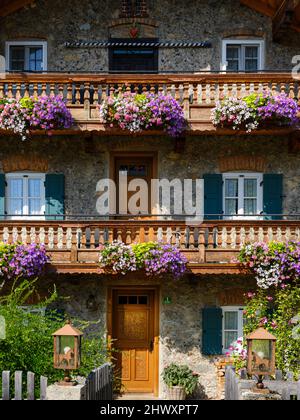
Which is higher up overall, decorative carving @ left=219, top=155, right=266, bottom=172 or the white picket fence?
decorative carving @ left=219, top=155, right=266, bottom=172

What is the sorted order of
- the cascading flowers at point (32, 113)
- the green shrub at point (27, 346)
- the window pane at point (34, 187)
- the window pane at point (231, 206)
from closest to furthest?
the green shrub at point (27, 346)
the cascading flowers at point (32, 113)
the window pane at point (231, 206)
the window pane at point (34, 187)

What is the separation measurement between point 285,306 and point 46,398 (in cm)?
693

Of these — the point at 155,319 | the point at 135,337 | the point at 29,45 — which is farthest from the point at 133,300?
the point at 29,45

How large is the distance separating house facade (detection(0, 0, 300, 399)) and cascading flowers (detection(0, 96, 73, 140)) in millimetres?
424

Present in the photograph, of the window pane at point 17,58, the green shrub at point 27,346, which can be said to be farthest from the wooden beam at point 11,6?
the green shrub at point 27,346

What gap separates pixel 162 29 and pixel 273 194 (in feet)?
16.4

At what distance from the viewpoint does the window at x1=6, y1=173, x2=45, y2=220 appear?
661 inches

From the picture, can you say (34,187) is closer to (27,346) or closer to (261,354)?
(27,346)

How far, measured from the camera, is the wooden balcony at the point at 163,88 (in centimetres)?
1562

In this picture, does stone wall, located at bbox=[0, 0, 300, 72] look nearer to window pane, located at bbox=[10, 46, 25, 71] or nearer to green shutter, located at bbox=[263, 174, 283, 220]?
window pane, located at bbox=[10, 46, 25, 71]

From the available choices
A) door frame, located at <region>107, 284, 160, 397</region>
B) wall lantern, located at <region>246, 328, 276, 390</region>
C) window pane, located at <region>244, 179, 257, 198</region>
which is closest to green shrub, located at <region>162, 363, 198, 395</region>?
door frame, located at <region>107, 284, 160, 397</region>

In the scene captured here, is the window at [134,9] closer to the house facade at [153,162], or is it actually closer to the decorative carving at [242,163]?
the house facade at [153,162]

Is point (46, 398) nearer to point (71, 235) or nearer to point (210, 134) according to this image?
point (71, 235)

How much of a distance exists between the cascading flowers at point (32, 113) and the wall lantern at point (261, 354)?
26.1 feet
